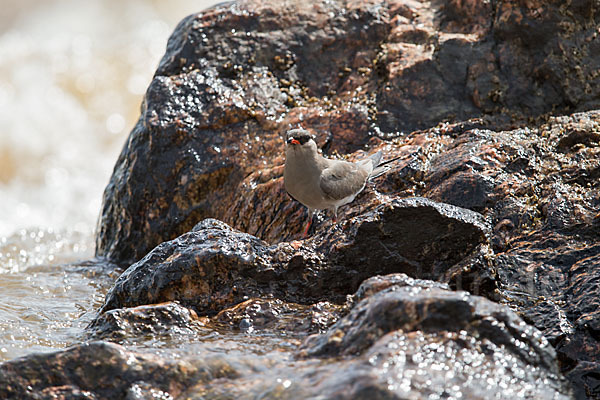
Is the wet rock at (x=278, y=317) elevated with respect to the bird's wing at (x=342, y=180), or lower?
lower

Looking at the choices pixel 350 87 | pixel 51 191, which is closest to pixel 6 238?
pixel 51 191

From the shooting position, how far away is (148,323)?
4582 millimetres

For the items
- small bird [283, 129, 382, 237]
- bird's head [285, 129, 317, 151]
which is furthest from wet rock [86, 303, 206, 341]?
bird's head [285, 129, 317, 151]

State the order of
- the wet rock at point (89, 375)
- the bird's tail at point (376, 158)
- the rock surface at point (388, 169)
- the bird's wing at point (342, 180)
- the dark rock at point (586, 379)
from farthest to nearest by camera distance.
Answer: the bird's tail at point (376, 158)
the bird's wing at point (342, 180)
the rock surface at point (388, 169)
the dark rock at point (586, 379)
the wet rock at point (89, 375)

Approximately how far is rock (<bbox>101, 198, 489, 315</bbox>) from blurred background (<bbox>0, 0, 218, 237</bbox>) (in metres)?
8.30

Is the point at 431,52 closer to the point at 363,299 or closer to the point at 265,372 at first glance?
the point at 363,299

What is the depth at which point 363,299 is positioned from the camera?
4035mm

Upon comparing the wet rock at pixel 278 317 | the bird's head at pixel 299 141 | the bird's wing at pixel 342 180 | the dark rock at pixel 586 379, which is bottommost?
the dark rock at pixel 586 379

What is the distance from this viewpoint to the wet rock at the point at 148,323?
454 cm

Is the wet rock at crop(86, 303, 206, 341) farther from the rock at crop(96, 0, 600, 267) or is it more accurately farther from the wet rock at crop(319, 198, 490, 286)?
the rock at crop(96, 0, 600, 267)

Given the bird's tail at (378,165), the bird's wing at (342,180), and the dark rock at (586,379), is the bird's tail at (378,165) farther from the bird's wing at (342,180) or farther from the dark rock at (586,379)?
the dark rock at (586,379)

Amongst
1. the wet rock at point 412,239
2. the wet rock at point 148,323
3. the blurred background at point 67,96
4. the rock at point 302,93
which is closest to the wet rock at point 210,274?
the wet rock at point 148,323

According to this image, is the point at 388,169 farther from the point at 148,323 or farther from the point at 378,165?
the point at 148,323

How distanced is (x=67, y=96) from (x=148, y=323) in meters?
14.1
